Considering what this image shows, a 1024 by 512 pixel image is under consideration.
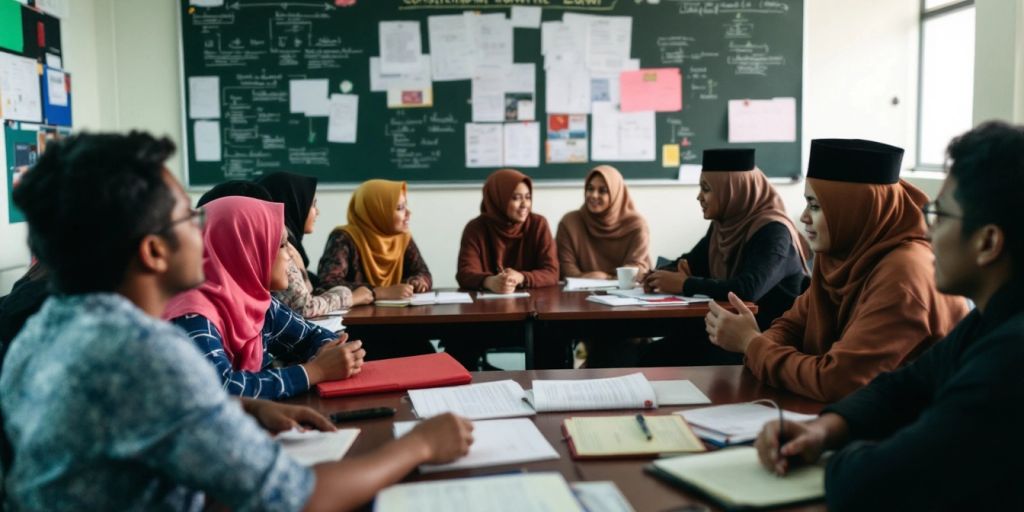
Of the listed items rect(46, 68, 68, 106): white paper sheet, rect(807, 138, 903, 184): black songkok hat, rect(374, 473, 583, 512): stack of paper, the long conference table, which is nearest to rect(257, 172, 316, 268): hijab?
the long conference table

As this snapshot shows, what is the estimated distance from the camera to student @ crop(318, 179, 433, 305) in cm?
389

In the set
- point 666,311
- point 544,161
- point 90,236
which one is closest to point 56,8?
point 544,161

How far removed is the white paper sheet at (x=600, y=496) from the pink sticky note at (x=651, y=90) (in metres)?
4.09

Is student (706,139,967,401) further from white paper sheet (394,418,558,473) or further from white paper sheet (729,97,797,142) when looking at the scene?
white paper sheet (729,97,797,142)

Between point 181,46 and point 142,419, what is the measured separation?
15.1 feet

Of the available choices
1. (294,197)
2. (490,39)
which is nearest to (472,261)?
(294,197)

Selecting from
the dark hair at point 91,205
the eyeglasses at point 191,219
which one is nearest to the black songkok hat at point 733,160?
the eyeglasses at point 191,219

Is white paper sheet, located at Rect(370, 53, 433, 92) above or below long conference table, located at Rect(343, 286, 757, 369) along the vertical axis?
above

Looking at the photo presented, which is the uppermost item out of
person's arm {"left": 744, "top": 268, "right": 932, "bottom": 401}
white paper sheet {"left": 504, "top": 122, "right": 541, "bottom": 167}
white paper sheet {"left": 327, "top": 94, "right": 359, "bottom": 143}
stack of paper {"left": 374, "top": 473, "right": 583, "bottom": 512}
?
white paper sheet {"left": 327, "top": 94, "right": 359, "bottom": 143}

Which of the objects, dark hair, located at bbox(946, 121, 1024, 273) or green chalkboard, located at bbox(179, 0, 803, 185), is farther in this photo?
green chalkboard, located at bbox(179, 0, 803, 185)

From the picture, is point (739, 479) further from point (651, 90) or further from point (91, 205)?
point (651, 90)

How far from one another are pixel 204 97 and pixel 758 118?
342 cm

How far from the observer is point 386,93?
504 centimetres

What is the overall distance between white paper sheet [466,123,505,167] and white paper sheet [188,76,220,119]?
5.05 ft
